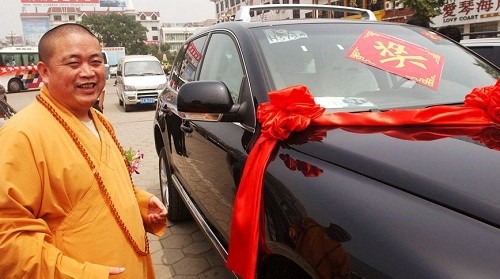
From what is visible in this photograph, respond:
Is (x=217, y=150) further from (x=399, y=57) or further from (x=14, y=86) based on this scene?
(x=14, y=86)

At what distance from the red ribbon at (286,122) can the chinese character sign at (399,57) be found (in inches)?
15.9

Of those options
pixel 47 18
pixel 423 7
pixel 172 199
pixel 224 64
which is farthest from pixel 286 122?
pixel 47 18

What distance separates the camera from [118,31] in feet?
216

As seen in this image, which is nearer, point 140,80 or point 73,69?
point 73,69

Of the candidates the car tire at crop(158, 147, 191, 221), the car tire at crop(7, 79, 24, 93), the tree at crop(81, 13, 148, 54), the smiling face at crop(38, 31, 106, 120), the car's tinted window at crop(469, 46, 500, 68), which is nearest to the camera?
the smiling face at crop(38, 31, 106, 120)

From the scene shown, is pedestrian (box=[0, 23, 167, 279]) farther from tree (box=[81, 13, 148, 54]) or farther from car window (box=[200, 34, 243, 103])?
tree (box=[81, 13, 148, 54])

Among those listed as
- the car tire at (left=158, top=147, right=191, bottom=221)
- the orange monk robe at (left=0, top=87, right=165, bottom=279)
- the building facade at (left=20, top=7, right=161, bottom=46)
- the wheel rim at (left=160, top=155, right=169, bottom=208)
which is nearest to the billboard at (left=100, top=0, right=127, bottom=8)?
the building facade at (left=20, top=7, right=161, bottom=46)

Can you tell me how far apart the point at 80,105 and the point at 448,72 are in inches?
68.0

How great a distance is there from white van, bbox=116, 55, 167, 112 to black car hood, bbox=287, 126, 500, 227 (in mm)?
11430

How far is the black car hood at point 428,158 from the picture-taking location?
3.35ft

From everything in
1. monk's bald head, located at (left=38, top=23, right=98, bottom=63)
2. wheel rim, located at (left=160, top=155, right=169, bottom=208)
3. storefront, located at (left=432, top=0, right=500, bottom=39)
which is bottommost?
wheel rim, located at (left=160, top=155, right=169, bottom=208)

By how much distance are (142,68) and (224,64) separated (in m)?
11.6

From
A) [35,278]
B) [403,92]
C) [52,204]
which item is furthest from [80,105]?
[403,92]

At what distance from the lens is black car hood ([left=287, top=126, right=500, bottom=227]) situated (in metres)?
1.02
